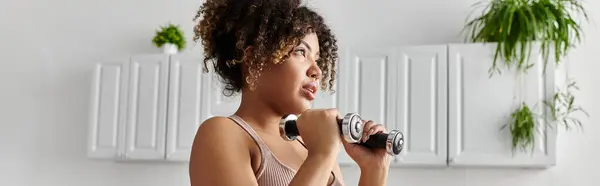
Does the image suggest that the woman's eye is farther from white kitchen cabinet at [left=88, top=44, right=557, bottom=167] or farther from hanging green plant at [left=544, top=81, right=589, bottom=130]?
hanging green plant at [left=544, top=81, right=589, bottom=130]

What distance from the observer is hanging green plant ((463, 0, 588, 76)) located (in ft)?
8.92

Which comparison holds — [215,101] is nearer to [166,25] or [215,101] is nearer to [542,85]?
[166,25]

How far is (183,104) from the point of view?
3.05 meters

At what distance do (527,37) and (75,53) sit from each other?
2.16m

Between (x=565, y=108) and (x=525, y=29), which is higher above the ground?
(x=525, y=29)

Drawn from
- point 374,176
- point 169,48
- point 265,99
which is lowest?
point 374,176

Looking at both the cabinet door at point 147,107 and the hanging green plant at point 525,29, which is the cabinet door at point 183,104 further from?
the hanging green plant at point 525,29

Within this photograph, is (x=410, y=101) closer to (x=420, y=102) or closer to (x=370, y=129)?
(x=420, y=102)

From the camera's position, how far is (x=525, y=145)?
269cm

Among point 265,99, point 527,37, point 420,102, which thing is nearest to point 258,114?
point 265,99

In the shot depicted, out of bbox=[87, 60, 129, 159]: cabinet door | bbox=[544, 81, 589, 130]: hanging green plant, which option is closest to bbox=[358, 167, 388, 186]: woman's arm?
bbox=[544, 81, 589, 130]: hanging green plant

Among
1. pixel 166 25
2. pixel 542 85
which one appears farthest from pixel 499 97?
pixel 166 25

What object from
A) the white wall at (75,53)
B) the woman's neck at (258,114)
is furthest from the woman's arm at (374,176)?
the white wall at (75,53)

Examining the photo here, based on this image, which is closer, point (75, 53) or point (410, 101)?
point (410, 101)
